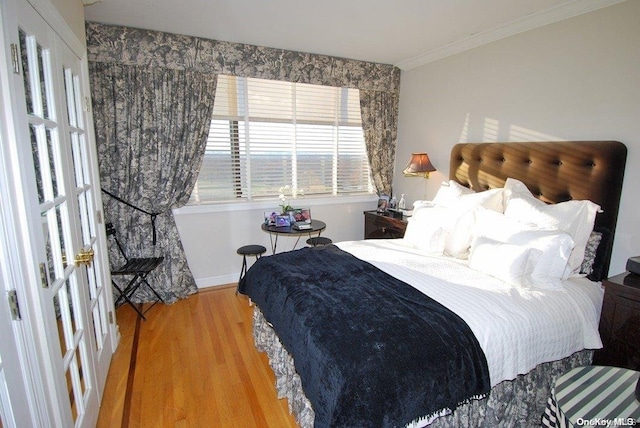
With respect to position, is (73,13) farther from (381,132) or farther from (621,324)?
(621,324)

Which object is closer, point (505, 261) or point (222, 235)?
point (505, 261)

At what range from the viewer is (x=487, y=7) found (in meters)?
2.55

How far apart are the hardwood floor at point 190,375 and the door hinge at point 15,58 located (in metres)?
1.92

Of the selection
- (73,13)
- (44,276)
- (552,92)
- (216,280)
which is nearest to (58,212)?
(44,276)

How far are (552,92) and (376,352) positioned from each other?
2.58m

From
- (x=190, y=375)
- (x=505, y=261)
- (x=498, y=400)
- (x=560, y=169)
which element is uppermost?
(x=560, y=169)

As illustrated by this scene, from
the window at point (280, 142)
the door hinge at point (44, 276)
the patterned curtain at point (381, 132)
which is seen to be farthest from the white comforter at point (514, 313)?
the patterned curtain at point (381, 132)

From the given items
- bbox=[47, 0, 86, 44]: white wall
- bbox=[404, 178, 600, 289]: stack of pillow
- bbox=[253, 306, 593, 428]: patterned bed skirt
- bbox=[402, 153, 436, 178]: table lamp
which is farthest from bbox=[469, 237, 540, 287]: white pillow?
bbox=[47, 0, 86, 44]: white wall

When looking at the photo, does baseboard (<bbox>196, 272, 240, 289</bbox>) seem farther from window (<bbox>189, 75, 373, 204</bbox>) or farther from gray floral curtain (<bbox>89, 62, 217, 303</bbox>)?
window (<bbox>189, 75, 373, 204</bbox>)

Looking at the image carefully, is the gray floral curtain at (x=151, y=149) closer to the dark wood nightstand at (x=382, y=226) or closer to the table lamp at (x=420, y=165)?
the dark wood nightstand at (x=382, y=226)

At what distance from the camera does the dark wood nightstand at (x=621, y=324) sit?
183 cm

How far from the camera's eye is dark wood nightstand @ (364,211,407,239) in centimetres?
373

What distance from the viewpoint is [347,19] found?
2803 millimetres

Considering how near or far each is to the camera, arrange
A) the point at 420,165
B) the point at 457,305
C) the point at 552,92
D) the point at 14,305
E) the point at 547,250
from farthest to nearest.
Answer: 1. the point at 420,165
2. the point at 552,92
3. the point at 547,250
4. the point at 457,305
5. the point at 14,305
